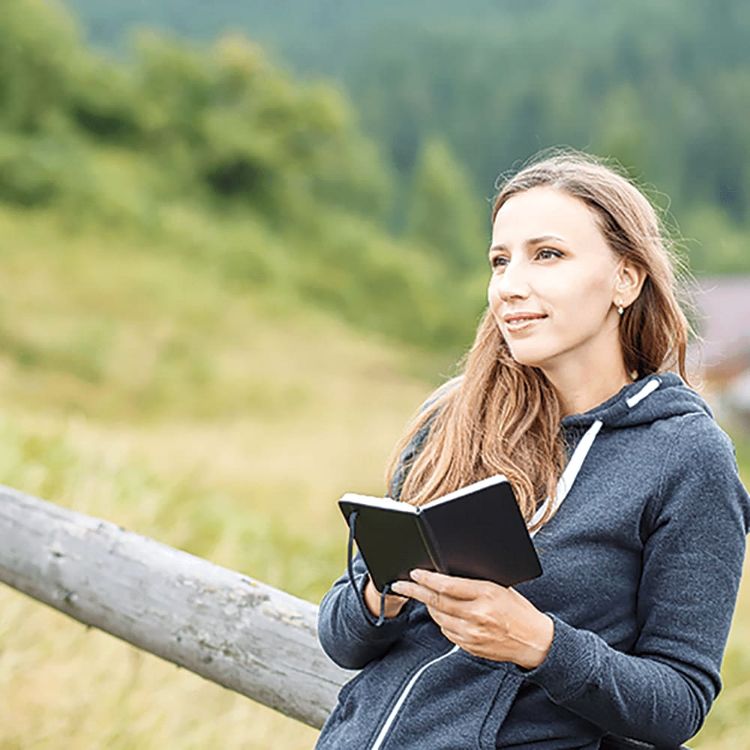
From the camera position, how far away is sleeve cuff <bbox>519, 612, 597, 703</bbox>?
1293 millimetres

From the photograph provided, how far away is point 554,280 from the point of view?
4.70ft

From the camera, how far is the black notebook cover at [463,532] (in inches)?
47.9

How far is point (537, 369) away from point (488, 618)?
1.30 feet

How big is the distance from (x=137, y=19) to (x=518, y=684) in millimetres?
19155

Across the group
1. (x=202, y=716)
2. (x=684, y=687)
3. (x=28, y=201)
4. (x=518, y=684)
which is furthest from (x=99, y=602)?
(x=28, y=201)

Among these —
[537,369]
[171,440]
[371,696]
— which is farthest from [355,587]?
[171,440]

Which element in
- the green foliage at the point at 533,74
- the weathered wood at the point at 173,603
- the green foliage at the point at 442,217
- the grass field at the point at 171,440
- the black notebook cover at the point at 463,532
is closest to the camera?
the black notebook cover at the point at 463,532

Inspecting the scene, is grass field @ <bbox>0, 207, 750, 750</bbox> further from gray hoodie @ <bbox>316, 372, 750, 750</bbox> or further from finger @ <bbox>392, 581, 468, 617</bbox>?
finger @ <bbox>392, 581, 468, 617</bbox>

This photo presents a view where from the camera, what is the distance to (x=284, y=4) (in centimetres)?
2277

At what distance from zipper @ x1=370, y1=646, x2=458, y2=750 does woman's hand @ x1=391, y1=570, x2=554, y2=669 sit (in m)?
0.15

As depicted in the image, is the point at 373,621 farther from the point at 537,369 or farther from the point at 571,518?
the point at 537,369

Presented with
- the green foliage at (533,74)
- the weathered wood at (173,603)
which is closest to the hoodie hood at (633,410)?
the weathered wood at (173,603)

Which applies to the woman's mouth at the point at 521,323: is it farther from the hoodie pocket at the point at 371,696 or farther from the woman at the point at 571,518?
the hoodie pocket at the point at 371,696

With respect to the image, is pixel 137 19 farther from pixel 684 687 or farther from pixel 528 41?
pixel 684 687
